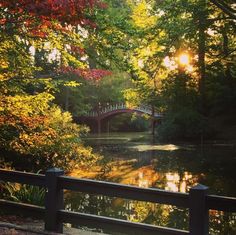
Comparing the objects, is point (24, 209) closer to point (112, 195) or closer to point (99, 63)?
point (112, 195)

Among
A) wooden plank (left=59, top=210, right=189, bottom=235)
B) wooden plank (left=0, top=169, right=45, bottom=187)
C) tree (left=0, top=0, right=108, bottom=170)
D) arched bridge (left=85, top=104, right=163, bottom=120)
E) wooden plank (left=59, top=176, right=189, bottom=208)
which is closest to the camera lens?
wooden plank (left=59, top=176, right=189, bottom=208)

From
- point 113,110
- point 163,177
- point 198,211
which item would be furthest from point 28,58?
point 113,110

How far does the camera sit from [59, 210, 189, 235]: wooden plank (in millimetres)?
6066

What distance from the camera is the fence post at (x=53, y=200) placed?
6.81 meters

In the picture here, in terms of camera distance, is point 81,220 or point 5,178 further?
point 5,178

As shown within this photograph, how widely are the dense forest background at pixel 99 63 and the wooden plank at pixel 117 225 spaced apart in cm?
342

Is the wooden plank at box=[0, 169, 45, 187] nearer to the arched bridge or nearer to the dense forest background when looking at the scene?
the dense forest background

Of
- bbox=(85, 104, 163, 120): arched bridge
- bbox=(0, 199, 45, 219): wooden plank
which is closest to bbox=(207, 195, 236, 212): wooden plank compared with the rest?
bbox=(0, 199, 45, 219): wooden plank

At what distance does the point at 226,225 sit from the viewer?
1180 centimetres

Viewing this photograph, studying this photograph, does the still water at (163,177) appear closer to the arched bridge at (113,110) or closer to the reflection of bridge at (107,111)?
the arched bridge at (113,110)

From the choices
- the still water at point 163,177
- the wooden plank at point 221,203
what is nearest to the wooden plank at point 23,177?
the wooden plank at point 221,203

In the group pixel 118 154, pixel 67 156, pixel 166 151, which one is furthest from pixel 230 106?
pixel 67 156

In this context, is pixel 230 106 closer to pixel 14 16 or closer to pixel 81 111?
pixel 81 111

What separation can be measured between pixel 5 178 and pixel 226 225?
6511 mm
